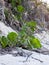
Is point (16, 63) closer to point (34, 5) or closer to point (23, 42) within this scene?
point (23, 42)

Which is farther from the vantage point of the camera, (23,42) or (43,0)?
(43,0)

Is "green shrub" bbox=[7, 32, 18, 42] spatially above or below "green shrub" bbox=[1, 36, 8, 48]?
above

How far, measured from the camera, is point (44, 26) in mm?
7086

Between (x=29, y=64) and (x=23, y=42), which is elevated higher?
(x=23, y=42)

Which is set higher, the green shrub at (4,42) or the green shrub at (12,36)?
the green shrub at (12,36)

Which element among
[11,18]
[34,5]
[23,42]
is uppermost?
[34,5]

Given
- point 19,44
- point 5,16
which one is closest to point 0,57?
point 19,44

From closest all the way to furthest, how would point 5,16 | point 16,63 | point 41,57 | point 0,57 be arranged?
point 16,63 < point 0,57 < point 41,57 < point 5,16

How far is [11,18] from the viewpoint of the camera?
573 cm

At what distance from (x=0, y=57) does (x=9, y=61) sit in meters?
0.21

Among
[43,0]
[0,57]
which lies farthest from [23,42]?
[43,0]

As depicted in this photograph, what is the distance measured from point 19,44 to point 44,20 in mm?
3542

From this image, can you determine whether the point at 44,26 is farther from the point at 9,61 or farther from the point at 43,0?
the point at 9,61

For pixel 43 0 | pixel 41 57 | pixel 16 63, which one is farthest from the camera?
pixel 43 0
